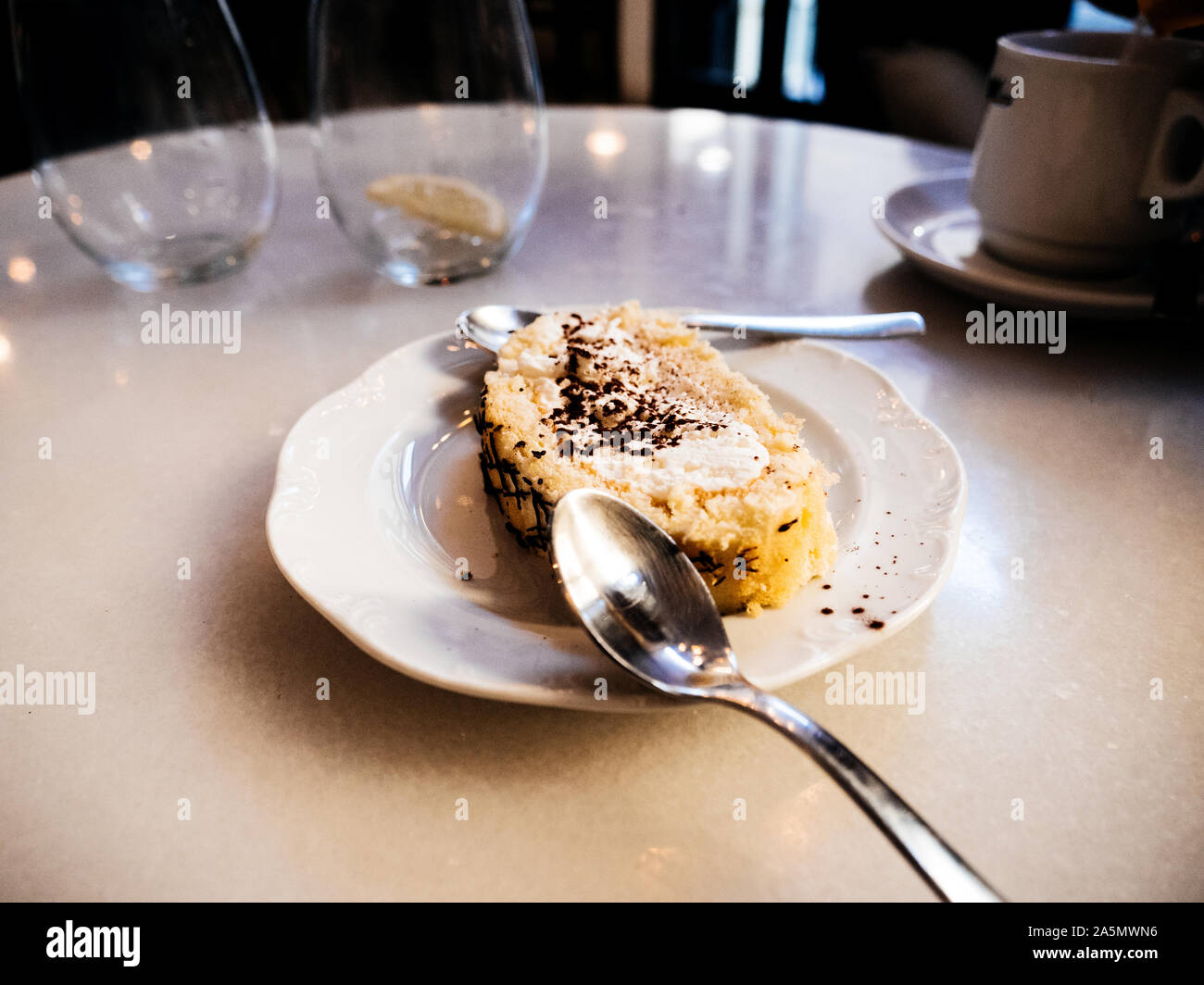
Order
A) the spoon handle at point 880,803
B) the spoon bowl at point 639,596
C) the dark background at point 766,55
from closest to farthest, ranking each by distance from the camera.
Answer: the spoon handle at point 880,803 < the spoon bowl at point 639,596 < the dark background at point 766,55

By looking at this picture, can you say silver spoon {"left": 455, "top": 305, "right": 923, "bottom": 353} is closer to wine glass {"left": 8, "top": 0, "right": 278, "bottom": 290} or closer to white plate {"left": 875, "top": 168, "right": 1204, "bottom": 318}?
white plate {"left": 875, "top": 168, "right": 1204, "bottom": 318}

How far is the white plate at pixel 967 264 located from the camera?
35.5 inches

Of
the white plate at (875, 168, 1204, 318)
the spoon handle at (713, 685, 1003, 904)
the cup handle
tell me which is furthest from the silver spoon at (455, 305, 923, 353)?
the spoon handle at (713, 685, 1003, 904)

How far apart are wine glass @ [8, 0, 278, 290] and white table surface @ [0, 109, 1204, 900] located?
0.40ft

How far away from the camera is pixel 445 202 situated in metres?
1.03

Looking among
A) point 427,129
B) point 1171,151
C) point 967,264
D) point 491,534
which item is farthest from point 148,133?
point 1171,151

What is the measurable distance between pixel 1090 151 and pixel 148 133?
1.02 meters

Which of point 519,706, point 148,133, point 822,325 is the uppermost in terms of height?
point 148,133

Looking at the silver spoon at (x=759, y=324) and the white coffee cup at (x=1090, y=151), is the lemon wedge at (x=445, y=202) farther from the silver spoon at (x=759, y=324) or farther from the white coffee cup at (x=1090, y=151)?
the white coffee cup at (x=1090, y=151)

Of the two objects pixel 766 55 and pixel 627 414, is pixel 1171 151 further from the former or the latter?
pixel 766 55

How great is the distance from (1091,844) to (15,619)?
0.68 metres

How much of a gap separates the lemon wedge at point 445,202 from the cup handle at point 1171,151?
70cm

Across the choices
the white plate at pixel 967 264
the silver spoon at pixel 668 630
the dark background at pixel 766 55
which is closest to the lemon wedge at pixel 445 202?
the white plate at pixel 967 264
